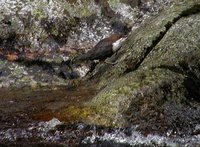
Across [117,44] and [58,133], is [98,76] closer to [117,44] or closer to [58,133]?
[117,44]

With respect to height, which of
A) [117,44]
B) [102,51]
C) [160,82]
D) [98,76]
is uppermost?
[160,82]

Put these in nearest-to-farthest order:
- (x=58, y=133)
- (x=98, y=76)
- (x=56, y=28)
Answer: (x=58, y=133) → (x=98, y=76) → (x=56, y=28)

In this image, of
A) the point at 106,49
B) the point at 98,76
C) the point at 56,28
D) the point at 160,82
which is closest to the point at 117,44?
the point at 106,49

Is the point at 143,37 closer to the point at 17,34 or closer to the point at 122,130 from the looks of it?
the point at 122,130

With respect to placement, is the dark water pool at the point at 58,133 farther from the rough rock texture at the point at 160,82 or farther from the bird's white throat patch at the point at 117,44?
the bird's white throat patch at the point at 117,44

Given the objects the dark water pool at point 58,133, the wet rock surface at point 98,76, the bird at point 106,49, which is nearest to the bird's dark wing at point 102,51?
the bird at point 106,49

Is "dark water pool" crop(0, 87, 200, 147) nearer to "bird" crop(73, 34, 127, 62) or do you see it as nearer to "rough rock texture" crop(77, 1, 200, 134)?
"rough rock texture" crop(77, 1, 200, 134)

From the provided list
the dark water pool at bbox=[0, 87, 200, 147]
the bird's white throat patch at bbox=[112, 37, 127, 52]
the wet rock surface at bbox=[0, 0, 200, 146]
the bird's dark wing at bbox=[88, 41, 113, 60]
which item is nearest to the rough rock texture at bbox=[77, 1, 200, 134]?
the wet rock surface at bbox=[0, 0, 200, 146]

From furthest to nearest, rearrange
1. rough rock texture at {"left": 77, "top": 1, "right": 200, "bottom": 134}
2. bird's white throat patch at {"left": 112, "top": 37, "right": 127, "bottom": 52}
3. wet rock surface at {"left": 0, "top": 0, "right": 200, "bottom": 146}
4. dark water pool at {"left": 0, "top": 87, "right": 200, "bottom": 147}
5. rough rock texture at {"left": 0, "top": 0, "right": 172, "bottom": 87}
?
rough rock texture at {"left": 0, "top": 0, "right": 172, "bottom": 87}, bird's white throat patch at {"left": 112, "top": 37, "right": 127, "bottom": 52}, rough rock texture at {"left": 77, "top": 1, "right": 200, "bottom": 134}, wet rock surface at {"left": 0, "top": 0, "right": 200, "bottom": 146}, dark water pool at {"left": 0, "top": 87, "right": 200, "bottom": 147}
